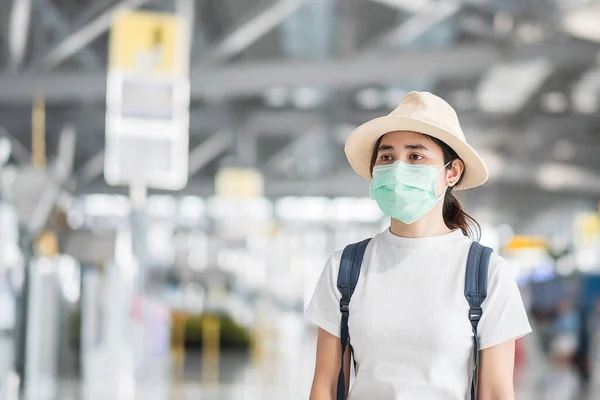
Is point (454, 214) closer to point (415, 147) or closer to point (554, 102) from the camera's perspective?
point (415, 147)

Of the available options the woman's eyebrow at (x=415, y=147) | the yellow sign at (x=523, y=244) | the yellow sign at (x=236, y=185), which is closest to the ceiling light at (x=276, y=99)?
the yellow sign at (x=236, y=185)

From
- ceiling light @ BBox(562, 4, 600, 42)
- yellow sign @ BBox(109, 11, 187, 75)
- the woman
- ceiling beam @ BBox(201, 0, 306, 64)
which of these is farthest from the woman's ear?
ceiling beam @ BBox(201, 0, 306, 64)

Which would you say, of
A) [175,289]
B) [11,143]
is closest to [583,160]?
[175,289]

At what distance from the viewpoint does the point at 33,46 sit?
26.7 meters

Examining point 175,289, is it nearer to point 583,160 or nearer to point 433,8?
point 583,160

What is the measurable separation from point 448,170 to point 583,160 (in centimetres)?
3910

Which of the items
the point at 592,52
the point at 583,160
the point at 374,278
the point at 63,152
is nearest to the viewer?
the point at 374,278

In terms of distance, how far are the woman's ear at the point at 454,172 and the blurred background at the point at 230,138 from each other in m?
0.54

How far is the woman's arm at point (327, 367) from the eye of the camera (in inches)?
136

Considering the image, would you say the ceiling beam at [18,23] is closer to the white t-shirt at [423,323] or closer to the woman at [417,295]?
the woman at [417,295]

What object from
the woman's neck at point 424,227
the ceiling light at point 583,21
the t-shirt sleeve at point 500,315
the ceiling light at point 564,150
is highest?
the ceiling light at point 564,150

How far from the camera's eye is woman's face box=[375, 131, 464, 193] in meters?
3.51

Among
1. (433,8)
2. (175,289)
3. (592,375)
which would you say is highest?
(433,8)

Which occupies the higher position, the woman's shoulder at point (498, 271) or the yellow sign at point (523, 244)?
the yellow sign at point (523, 244)
